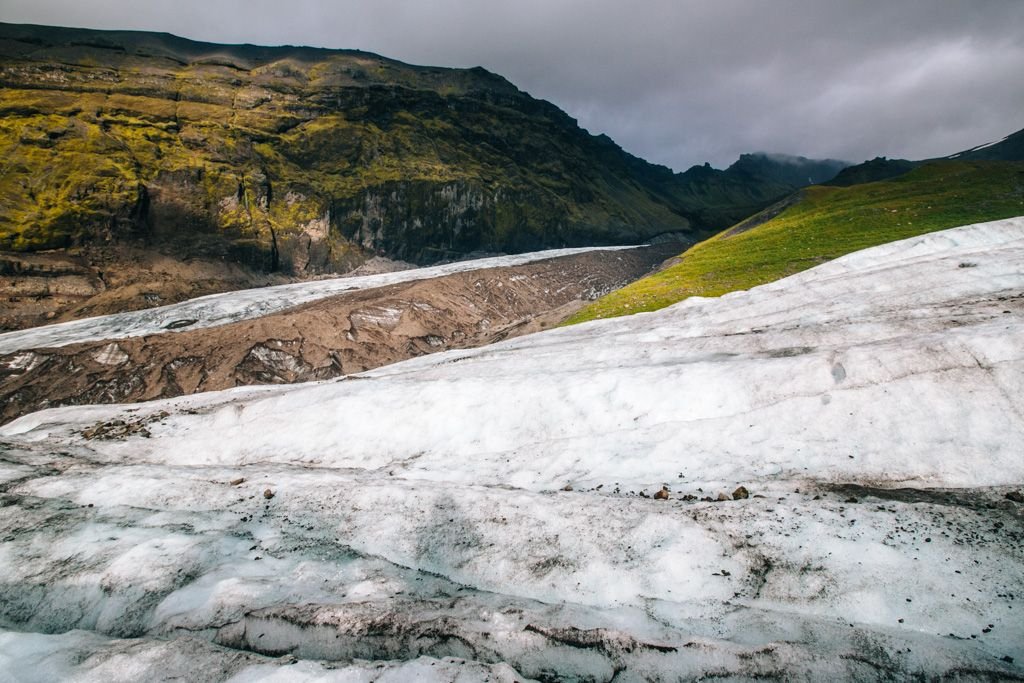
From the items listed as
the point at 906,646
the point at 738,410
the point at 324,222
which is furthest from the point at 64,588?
the point at 324,222

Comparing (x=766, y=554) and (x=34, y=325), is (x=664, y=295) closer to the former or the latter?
(x=766, y=554)

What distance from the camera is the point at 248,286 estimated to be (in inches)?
2680

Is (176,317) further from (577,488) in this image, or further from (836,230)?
(836,230)

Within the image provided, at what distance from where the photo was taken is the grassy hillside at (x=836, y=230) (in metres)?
33.7

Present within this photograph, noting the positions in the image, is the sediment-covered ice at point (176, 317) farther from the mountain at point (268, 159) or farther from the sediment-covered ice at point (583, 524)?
the sediment-covered ice at point (583, 524)

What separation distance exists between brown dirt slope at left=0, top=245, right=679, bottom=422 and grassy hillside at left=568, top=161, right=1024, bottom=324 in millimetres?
9420

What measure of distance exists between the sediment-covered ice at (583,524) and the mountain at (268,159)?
6451 centimetres

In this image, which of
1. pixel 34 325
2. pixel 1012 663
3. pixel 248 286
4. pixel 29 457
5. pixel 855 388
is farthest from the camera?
pixel 248 286

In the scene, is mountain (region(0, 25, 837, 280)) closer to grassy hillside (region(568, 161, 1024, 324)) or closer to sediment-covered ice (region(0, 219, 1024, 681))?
grassy hillside (region(568, 161, 1024, 324))

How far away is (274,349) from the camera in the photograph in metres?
39.9

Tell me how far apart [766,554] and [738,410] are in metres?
6.47

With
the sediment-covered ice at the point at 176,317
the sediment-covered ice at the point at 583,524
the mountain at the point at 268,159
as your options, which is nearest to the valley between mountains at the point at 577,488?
the sediment-covered ice at the point at 583,524

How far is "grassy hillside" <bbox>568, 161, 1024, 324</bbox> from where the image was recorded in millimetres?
33656

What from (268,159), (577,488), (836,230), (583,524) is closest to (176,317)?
(268,159)
